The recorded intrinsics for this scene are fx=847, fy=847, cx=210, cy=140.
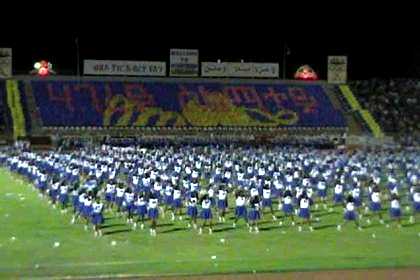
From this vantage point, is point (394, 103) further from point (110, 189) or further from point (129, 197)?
point (129, 197)

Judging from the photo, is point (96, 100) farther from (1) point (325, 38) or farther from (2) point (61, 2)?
(1) point (325, 38)

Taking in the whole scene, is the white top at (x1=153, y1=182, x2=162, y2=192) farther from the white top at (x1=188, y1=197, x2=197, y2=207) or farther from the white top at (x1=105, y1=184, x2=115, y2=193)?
the white top at (x1=188, y1=197, x2=197, y2=207)

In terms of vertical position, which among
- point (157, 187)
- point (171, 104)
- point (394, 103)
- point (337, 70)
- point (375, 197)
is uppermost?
point (337, 70)

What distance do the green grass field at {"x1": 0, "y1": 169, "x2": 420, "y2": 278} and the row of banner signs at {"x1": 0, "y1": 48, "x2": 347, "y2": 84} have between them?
33.0 metres

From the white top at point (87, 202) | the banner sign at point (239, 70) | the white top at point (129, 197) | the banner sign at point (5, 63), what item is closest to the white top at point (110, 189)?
the white top at point (129, 197)

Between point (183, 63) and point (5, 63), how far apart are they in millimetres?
11843

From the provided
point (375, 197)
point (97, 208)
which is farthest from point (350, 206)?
point (97, 208)

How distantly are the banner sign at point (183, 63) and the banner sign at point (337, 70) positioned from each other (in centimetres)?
948

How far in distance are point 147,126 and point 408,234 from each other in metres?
34.4

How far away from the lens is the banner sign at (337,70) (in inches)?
2328

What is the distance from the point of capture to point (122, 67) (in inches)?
2260

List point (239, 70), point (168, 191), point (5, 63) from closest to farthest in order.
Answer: point (168, 191) < point (5, 63) < point (239, 70)

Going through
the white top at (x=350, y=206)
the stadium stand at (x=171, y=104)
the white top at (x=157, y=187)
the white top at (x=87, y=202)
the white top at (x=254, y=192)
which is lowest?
the white top at (x=350, y=206)

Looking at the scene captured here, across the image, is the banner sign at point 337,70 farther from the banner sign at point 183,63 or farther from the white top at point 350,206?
the white top at point 350,206
